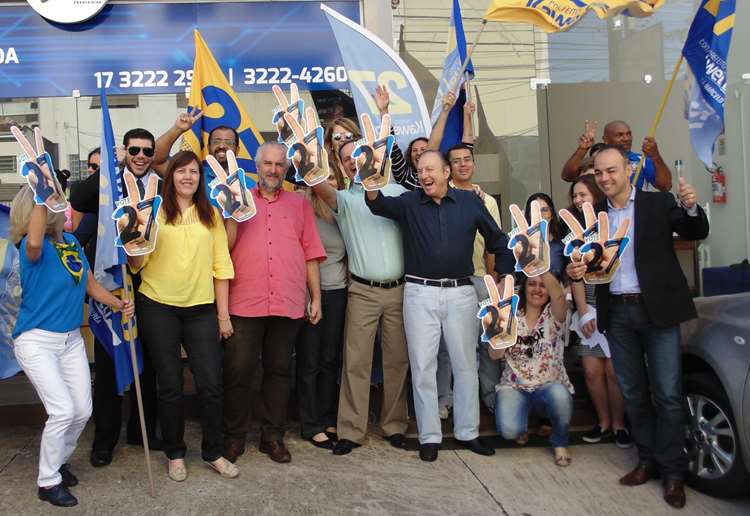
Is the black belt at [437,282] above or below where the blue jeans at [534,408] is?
above

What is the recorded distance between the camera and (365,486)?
170 inches

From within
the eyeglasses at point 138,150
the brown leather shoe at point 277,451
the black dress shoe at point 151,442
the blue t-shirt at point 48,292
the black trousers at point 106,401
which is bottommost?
the brown leather shoe at point 277,451

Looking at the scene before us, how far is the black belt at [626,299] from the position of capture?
4.22 m

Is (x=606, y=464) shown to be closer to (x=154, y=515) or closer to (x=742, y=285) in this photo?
(x=154, y=515)

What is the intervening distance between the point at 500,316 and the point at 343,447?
134 centimetres

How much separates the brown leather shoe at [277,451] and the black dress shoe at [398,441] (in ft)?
2.27

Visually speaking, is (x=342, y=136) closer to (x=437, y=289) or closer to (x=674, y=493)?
(x=437, y=289)

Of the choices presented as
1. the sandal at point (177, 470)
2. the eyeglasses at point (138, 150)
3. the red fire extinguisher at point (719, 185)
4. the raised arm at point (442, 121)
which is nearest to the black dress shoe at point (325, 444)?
the sandal at point (177, 470)

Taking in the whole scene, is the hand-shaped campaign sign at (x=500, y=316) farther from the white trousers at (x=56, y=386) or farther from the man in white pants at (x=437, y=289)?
the white trousers at (x=56, y=386)

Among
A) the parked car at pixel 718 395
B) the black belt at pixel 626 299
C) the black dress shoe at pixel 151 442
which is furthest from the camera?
the black dress shoe at pixel 151 442

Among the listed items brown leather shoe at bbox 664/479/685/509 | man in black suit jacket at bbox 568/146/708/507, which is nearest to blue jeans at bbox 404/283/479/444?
man in black suit jacket at bbox 568/146/708/507

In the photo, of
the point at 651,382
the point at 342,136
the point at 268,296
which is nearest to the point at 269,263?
the point at 268,296

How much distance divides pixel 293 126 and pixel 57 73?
3.96 m

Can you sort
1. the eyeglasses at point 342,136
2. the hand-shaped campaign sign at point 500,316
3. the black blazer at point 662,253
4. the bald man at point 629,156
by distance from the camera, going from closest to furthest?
1. the black blazer at point 662,253
2. the hand-shaped campaign sign at point 500,316
3. the eyeglasses at point 342,136
4. the bald man at point 629,156
